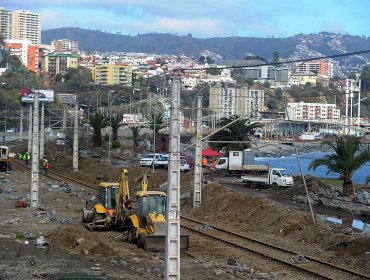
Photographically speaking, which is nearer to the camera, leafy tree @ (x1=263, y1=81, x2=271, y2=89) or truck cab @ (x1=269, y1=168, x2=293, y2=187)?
truck cab @ (x1=269, y1=168, x2=293, y2=187)

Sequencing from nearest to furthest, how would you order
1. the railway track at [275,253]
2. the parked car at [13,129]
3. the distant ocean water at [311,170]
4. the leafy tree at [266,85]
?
the railway track at [275,253]
the distant ocean water at [311,170]
the leafy tree at [266,85]
the parked car at [13,129]

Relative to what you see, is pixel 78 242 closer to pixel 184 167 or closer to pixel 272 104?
pixel 184 167

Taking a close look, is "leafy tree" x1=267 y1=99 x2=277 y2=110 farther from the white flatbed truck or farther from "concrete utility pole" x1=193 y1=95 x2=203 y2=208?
"concrete utility pole" x1=193 y1=95 x2=203 y2=208

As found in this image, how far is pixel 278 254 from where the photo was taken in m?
25.3

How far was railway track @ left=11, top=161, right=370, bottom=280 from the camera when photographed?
2155 centimetres

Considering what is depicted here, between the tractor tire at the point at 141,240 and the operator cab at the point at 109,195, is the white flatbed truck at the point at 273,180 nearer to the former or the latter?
the operator cab at the point at 109,195

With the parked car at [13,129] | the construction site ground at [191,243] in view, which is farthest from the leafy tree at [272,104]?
the parked car at [13,129]

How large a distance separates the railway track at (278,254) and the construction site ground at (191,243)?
0.50m

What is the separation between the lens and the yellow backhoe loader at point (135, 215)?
81.6 ft

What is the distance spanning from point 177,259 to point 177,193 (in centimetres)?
133

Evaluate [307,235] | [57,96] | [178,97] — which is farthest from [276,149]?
[178,97]

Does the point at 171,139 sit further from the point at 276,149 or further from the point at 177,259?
the point at 276,149

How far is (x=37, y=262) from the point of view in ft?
71.3

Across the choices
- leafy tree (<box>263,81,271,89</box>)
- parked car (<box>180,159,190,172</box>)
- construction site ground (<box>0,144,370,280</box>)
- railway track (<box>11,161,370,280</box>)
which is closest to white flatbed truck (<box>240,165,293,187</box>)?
construction site ground (<box>0,144,370,280</box>)
